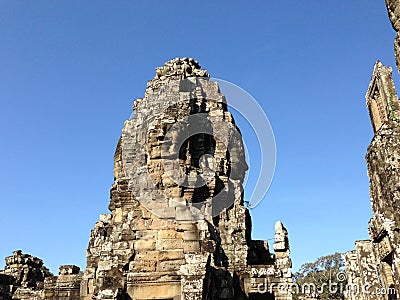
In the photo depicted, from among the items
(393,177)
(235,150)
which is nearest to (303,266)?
(235,150)

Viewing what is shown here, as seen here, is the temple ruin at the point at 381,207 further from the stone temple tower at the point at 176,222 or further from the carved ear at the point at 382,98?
the stone temple tower at the point at 176,222

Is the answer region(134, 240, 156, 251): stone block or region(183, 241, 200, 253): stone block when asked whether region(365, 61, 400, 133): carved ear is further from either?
region(134, 240, 156, 251): stone block

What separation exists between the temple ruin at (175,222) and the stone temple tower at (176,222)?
0.02 meters

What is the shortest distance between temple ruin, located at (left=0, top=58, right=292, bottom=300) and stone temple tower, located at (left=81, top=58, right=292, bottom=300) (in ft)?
0.06

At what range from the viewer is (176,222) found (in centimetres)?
684

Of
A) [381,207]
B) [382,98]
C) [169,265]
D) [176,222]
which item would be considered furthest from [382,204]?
[169,265]

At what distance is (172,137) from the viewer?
8086 millimetres

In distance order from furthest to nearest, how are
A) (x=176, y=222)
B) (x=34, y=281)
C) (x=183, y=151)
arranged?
(x=34, y=281) → (x=183, y=151) → (x=176, y=222)

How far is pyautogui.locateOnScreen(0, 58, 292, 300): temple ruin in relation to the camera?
6.44m

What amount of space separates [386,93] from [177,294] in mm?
7101

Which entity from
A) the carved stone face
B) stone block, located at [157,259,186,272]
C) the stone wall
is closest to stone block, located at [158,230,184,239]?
the carved stone face

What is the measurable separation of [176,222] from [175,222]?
0.7 inches

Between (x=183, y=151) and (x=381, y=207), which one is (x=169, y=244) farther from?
(x=381, y=207)

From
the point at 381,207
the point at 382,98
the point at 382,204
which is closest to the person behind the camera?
the point at 382,204
